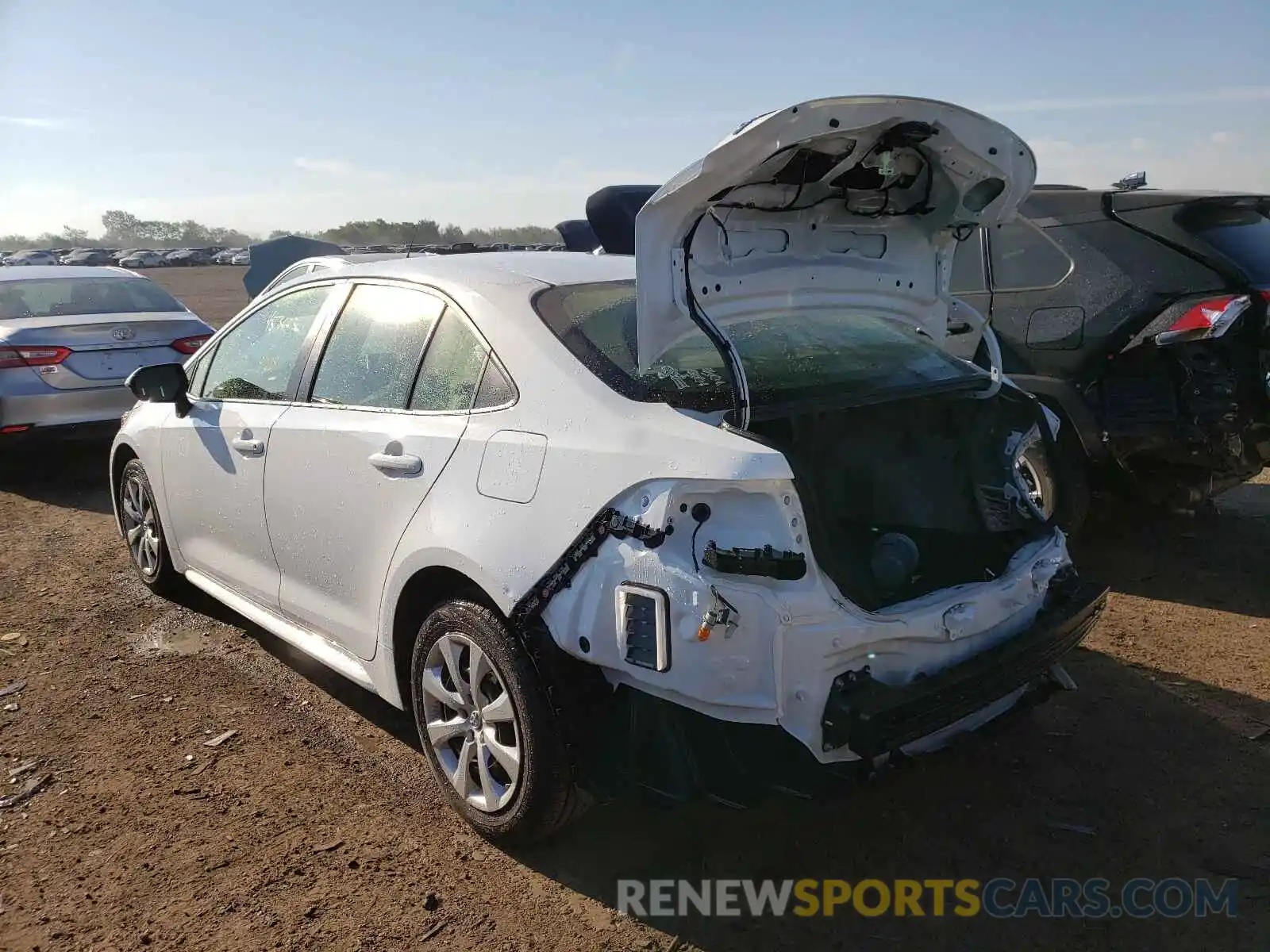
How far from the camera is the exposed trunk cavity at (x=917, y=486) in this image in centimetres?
279

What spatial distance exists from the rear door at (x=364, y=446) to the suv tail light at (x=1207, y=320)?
138 inches

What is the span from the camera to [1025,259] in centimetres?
532

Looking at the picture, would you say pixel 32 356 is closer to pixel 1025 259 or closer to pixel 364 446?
pixel 364 446

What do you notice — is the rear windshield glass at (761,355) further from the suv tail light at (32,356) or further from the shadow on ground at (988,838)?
the suv tail light at (32,356)

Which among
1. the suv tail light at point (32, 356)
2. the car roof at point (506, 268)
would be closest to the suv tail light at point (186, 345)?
the suv tail light at point (32, 356)

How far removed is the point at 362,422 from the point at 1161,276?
155 inches

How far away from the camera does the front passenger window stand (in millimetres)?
3742

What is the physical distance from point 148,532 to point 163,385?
1.01 meters

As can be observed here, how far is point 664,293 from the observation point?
257 cm

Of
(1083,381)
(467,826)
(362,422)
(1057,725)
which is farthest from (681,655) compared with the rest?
(1083,381)

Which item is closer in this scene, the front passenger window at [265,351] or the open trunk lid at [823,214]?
the open trunk lid at [823,214]

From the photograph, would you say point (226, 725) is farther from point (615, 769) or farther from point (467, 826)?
point (615, 769)

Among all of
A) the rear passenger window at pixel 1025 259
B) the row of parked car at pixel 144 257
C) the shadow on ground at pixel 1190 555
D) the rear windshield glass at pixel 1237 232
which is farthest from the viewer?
the row of parked car at pixel 144 257

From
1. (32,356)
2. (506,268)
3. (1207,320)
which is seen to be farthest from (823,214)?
(32,356)
